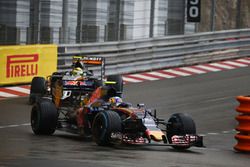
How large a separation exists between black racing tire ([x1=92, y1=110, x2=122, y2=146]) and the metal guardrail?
34.4ft

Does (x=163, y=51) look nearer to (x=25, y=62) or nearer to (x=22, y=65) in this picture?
(x=25, y=62)

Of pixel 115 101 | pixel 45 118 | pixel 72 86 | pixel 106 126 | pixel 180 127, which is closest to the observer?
pixel 106 126

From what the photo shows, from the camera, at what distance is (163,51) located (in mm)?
27594

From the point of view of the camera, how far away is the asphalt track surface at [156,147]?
11.8 meters

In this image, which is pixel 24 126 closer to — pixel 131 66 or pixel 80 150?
pixel 80 150

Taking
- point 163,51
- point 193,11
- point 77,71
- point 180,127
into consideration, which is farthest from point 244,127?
point 193,11

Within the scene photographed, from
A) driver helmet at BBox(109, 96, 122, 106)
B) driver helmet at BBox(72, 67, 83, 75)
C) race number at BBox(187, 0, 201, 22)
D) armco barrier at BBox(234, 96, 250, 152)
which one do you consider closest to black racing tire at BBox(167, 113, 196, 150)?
armco barrier at BBox(234, 96, 250, 152)

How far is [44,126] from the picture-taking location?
15188 mm

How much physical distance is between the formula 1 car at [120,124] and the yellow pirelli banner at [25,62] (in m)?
7.48

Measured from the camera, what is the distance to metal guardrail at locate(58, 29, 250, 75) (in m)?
25.6

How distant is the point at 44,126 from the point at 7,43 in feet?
32.6

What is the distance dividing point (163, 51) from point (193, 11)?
1864 millimetres

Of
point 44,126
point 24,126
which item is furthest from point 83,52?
point 44,126

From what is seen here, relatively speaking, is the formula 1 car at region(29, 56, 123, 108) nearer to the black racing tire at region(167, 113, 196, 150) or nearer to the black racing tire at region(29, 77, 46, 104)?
the black racing tire at region(29, 77, 46, 104)
